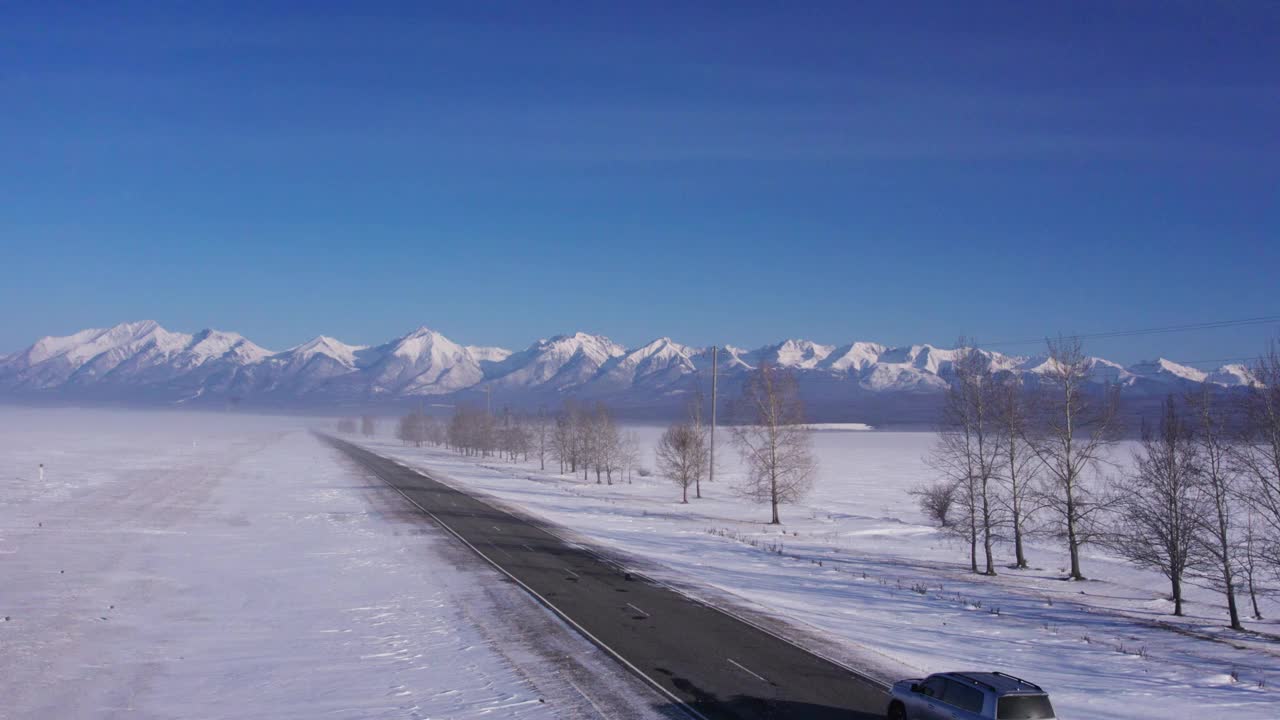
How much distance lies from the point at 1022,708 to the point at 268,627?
1812 cm

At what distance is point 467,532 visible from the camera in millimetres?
40219

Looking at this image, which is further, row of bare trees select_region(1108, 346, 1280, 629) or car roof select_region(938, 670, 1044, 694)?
row of bare trees select_region(1108, 346, 1280, 629)

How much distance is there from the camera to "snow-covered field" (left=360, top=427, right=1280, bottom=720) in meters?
18.1

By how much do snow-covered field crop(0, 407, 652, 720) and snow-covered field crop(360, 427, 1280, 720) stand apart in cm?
759

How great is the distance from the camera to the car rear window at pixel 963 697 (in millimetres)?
12023

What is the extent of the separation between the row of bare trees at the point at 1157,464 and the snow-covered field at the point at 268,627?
70.3ft

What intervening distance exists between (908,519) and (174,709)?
50.1 m

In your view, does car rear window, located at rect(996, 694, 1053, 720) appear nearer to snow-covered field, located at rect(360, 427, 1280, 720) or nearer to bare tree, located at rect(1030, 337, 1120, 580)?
snow-covered field, located at rect(360, 427, 1280, 720)

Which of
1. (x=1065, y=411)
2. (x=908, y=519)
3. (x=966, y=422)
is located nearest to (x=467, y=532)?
(x=966, y=422)

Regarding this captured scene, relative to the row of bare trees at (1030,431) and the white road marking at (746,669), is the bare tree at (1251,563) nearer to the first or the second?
the row of bare trees at (1030,431)

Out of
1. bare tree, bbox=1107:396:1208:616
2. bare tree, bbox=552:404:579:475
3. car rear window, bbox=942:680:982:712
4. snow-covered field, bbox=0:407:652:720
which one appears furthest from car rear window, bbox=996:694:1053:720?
bare tree, bbox=552:404:579:475

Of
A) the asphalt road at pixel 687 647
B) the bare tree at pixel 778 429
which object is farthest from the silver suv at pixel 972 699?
the bare tree at pixel 778 429

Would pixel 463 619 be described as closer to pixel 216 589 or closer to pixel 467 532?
pixel 216 589

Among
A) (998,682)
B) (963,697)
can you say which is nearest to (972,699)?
(963,697)
